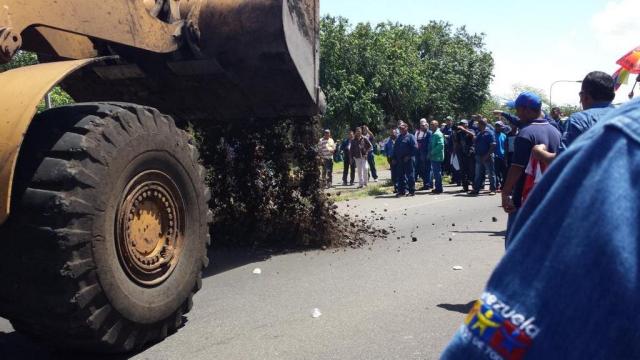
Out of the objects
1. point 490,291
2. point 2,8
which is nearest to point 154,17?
point 2,8

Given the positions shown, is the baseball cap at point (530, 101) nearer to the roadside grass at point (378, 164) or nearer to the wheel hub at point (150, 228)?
the wheel hub at point (150, 228)

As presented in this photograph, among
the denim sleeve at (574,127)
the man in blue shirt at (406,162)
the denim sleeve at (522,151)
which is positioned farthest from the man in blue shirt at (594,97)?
the man in blue shirt at (406,162)

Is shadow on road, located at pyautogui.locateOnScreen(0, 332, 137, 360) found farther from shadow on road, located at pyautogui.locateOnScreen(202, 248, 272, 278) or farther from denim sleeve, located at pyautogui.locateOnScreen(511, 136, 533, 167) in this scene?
denim sleeve, located at pyautogui.locateOnScreen(511, 136, 533, 167)

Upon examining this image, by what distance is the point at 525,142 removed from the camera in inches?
200

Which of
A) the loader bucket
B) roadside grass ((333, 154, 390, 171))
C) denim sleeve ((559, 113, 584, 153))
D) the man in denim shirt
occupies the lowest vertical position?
roadside grass ((333, 154, 390, 171))

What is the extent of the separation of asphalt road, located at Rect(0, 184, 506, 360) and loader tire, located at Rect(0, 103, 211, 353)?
430mm

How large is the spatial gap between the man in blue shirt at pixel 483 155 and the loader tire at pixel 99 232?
11902 mm

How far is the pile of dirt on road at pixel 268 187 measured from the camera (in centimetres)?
805

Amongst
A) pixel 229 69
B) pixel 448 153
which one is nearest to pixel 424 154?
pixel 448 153

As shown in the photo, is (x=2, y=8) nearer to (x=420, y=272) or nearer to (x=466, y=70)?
(x=420, y=272)

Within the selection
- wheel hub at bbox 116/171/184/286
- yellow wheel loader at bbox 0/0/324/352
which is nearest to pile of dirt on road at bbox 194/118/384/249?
yellow wheel loader at bbox 0/0/324/352

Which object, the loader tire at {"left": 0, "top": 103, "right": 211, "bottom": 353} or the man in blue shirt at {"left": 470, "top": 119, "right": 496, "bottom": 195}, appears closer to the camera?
the loader tire at {"left": 0, "top": 103, "right": 211, "bottom": 353}

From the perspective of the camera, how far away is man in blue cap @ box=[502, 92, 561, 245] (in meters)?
5.05

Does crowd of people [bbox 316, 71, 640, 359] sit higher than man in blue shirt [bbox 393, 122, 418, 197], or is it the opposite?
crowd of people [bbox 316, 71, 640, 359]
